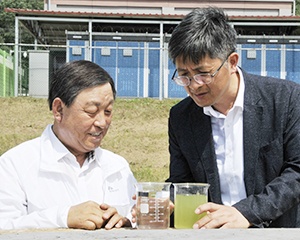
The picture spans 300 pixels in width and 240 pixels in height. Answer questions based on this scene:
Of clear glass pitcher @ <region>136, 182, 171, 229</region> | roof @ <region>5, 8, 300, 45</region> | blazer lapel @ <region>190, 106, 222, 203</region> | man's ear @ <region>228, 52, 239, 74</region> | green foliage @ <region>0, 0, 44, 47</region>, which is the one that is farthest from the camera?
green foliage @ <region>0, 0, 44, 47</region>

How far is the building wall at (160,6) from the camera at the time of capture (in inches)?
Answer: 1017

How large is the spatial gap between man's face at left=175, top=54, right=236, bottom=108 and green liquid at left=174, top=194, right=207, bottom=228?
54 centimetres

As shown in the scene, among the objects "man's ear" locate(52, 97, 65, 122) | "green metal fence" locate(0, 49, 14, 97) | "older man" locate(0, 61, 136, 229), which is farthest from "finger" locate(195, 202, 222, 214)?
"green metal fence" locate(0, 49, 14, 97)

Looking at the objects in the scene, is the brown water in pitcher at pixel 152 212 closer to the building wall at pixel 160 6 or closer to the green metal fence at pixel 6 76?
the green metal fence at pixel 6 76

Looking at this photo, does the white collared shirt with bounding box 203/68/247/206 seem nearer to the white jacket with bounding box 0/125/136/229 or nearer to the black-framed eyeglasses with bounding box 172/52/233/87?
the black-framed eyeglasses with bounding box 172/52/233/87

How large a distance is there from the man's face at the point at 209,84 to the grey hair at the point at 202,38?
0.08 ft

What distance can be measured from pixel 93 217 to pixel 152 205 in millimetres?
293

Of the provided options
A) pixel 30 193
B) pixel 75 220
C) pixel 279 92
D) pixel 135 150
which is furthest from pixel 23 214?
pixel 135 150

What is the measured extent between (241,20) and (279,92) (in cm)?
1908

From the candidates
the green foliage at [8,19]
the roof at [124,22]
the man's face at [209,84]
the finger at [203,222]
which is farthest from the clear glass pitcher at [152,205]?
the green foliage at [8,19]

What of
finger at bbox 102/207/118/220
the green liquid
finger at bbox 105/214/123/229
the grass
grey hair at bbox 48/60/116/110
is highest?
grey hair at bbox 48/60/116/110

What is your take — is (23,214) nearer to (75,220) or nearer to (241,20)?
(75,220)

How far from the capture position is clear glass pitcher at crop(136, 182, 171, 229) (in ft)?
8.68

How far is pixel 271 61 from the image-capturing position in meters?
20.9
